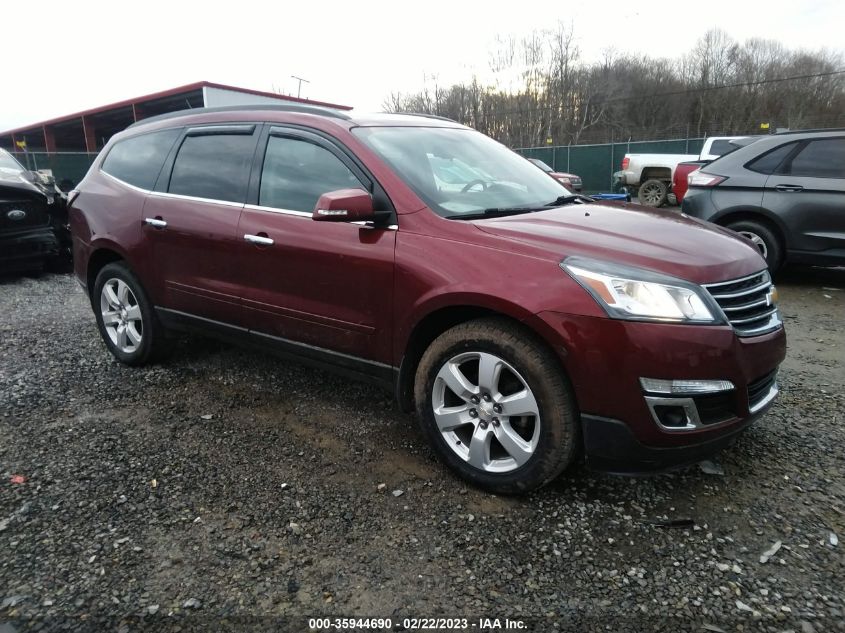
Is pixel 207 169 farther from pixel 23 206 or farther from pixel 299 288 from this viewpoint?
pixel 23 206

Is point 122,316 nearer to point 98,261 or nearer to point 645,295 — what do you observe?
point 98,261

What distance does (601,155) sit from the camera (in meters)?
25.9

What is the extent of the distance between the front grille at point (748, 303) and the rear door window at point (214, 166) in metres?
2.65

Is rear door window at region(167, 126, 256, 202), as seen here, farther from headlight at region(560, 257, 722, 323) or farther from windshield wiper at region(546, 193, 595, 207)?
headlight at region(560, 257, 722, 323)

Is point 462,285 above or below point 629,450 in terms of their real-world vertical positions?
above

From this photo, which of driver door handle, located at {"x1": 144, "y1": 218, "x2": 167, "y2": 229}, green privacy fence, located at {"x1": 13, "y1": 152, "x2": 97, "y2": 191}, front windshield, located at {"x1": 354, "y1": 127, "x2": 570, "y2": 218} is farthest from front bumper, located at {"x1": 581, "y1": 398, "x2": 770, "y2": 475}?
green privacy fence, located at {"x1": 13, "y1": 152, "x2": 97, "y2": 191}

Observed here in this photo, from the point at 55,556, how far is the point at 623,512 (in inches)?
92.5

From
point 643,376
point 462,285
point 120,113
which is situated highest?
point 120,113

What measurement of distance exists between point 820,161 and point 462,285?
559 cm

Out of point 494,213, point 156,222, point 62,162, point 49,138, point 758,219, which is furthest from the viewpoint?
point 49,138

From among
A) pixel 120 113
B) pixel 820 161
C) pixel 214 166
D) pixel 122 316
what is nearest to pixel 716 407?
pixel 214 166

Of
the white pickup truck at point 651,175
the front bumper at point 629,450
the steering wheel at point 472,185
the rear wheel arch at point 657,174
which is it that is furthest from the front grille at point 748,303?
the rear wheel arch at point 657,174

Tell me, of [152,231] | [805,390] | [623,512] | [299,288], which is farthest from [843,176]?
[152,231]

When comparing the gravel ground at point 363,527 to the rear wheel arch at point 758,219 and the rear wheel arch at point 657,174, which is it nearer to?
the rear wheel arch at point 758,219
